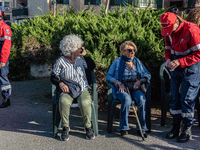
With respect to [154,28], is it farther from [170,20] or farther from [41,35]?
[41,35]

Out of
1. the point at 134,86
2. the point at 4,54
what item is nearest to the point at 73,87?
the point at 134,86

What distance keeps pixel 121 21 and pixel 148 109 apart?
2.21 meters

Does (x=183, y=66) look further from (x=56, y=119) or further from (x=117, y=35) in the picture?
(x=56, y=119)

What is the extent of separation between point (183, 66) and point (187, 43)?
0.33 m

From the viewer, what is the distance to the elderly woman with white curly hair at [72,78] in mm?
3822

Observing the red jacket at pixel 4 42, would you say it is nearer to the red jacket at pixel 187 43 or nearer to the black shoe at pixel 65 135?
Answer: the black shoe at pixel 65 135

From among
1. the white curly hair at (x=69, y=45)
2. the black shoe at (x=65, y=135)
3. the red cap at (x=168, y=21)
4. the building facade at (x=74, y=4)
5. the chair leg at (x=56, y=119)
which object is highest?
the building facade at (x=74, y=4)

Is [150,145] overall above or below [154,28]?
below

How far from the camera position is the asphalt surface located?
3.56 m

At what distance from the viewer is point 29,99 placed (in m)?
6.35

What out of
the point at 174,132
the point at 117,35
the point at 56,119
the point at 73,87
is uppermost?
the point at 117,35

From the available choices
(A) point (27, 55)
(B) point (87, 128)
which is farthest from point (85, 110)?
(A) point (27, 55)

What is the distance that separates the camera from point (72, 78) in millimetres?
4082

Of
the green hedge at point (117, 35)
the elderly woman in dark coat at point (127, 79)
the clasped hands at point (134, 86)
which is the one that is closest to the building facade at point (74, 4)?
the green hedge at point (117, 35)
